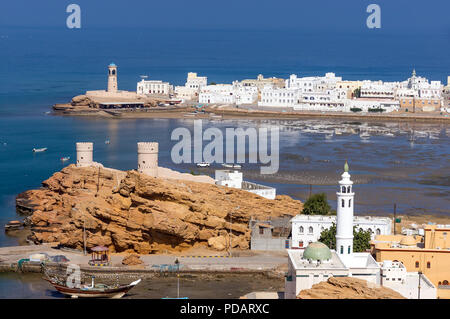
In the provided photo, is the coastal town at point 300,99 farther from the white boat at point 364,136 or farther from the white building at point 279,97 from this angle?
the white boat at point 364,136

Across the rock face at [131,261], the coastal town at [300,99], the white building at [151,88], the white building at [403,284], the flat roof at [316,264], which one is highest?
the white building at [151,88]

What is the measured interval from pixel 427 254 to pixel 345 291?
7.17 metres

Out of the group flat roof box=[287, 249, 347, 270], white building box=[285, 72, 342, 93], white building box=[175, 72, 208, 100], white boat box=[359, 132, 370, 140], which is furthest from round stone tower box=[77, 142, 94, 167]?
white building box=[175, 72, 208, 100]

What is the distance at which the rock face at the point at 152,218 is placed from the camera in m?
33.4

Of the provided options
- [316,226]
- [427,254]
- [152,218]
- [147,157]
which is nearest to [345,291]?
[427,254]

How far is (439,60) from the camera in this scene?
17438 centimetres

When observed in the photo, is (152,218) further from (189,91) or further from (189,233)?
(189,91)

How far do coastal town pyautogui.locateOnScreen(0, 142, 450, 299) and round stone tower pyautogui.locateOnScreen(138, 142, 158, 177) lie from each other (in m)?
0.04

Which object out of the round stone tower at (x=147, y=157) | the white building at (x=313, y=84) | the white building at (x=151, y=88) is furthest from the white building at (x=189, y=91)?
the round stone tower at (x=147, y=157)

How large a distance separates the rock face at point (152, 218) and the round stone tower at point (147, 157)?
1414 mm

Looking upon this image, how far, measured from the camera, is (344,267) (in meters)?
24.1

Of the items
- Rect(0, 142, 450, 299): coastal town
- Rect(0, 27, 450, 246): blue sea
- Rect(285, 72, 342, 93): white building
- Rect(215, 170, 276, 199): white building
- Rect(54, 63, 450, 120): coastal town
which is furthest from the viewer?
Rect(285, 72, 342, 93): white building

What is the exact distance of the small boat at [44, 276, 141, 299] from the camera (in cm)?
2841

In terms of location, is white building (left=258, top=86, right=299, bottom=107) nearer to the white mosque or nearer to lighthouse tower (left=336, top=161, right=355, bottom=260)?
lighthouse tower (left=336, top=161, right=355, bottom=260)
